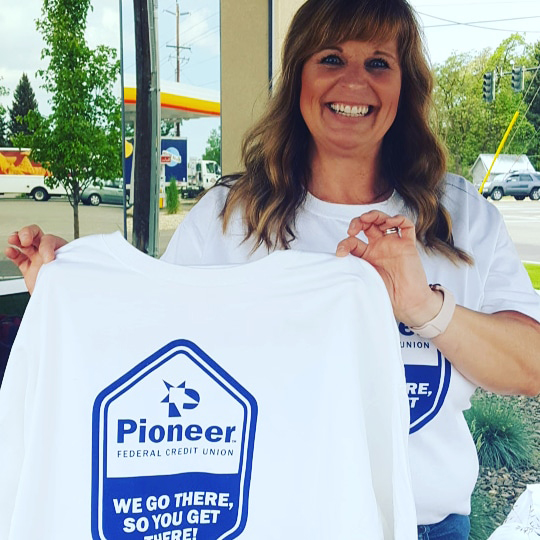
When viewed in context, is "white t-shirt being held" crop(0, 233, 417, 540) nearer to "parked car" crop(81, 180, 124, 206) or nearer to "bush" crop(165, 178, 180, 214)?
"bush" crop(165, 178, 180, 214)

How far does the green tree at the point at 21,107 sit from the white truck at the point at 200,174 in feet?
4.73

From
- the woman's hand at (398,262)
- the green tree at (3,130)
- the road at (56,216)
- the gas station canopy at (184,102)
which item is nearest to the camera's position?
the woman's hand at (398,262)

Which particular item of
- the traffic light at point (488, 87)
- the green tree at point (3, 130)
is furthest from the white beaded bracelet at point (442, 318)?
the traffic light at point (488, 87)

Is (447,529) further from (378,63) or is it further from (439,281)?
(378,63)

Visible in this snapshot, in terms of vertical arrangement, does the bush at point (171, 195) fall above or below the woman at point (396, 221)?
below

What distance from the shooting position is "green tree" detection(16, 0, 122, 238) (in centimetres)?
534

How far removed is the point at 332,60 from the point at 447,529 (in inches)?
43.9

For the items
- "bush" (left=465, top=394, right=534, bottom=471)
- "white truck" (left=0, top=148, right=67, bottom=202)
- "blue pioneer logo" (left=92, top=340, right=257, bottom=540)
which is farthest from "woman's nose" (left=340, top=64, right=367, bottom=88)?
"white truck" (left=0, top=148, right=67, bottom=202)

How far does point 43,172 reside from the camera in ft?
18.5

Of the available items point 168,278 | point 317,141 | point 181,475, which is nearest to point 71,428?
point 181,475

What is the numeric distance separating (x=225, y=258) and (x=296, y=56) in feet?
1.77

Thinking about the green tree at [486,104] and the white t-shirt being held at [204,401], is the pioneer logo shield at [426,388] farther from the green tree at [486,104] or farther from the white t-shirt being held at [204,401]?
the green tree at [486,104]

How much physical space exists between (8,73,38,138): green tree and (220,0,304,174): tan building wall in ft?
7.29

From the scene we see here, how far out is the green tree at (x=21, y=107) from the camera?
5.92 metres
